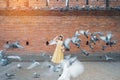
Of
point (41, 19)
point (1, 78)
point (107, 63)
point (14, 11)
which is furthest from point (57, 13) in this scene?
point (1, 78)

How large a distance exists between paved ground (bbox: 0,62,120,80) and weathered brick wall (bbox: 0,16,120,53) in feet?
3.03

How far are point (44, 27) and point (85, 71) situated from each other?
2782 millimetres

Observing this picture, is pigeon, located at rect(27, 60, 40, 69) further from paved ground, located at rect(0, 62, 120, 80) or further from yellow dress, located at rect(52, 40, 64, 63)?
yellow dress, located at rect(52, 40, 64, 63)

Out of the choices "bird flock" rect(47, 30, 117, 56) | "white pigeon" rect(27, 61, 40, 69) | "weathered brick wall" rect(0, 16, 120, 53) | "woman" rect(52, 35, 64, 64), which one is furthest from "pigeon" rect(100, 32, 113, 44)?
"white pigeon" rect(27, 61, 40, 69)

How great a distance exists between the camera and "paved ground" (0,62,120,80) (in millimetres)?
10695

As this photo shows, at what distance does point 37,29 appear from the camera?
1334 centimetres

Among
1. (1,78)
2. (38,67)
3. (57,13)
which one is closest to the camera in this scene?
(1,78)

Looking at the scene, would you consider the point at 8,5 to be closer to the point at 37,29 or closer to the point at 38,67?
the point at 37,29

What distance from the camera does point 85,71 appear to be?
11664 millimetres

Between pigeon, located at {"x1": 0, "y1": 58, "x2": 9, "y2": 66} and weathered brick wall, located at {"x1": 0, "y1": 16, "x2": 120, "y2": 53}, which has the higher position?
weathered brick wall, located at {"x1": 0, "y1": 16, "x2": 120, "y2": 53}

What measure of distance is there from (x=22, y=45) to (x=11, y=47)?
45cm

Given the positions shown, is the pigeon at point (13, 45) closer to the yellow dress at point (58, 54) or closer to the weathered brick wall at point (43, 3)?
the weathered brick wall at point (43, 3)

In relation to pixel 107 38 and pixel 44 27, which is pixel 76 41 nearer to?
pixel 107 38

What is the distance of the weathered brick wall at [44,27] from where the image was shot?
13258 mm
